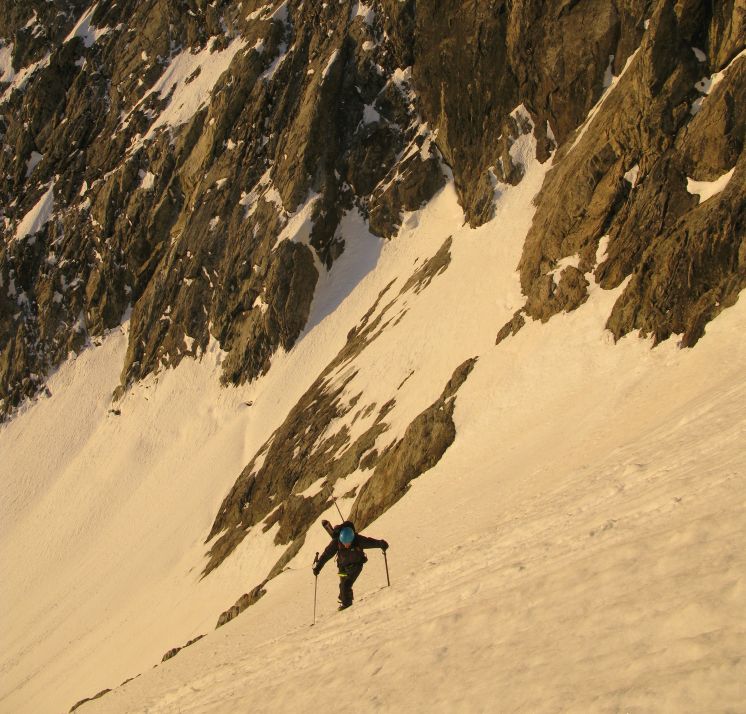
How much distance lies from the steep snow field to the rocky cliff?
1.73 metres

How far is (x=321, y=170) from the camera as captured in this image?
52.8 m

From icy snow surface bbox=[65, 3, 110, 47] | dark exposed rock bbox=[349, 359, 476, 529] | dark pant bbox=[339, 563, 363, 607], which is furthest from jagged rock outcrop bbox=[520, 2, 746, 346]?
icy snow surface bbox=[65, 3, 110, 47]

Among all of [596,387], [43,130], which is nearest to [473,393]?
[596,387]

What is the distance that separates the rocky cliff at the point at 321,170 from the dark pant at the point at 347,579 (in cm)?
945

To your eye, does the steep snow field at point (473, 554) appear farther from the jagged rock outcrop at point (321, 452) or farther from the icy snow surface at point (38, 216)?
the icy snow surface at point (38, 216)

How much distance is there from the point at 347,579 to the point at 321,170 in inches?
1785

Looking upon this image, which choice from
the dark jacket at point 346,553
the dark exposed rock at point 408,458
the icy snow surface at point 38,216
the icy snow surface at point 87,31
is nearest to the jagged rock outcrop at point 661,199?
the dark exposed rock at point 408,458

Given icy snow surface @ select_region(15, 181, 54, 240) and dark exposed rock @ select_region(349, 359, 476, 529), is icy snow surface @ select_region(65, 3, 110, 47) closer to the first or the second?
icy snow surface @ select_region(15, 181, 54, 240)

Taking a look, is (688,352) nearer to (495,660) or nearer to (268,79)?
(495,660)

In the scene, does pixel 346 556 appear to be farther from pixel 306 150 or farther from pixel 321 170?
pixel 306 150

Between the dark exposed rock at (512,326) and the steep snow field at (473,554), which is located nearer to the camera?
the steep snow field at (473,554)

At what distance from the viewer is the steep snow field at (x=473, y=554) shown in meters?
5.53

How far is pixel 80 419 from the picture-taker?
5625cm

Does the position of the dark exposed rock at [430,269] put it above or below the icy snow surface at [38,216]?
Result: below
